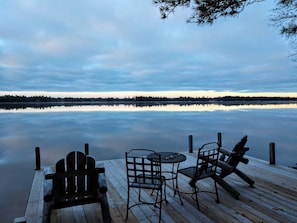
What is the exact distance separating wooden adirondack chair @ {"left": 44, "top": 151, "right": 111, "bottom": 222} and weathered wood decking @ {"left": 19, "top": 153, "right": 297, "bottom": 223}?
39 cm

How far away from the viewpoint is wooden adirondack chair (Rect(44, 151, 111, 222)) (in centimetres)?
279

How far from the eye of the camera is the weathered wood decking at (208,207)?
3.08m

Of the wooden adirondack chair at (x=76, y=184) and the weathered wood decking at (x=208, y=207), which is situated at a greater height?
the wooden adirondack chair at (x=76, y=184)

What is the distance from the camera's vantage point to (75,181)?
300cm

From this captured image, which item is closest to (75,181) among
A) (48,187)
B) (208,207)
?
(48,187)

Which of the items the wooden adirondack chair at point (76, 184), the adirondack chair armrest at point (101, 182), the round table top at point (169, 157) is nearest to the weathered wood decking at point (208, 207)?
the wooden adirondack chair at point (76, 184)

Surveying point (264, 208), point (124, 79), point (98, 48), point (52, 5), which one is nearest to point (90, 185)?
point (264, 208)

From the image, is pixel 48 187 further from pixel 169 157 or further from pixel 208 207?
pixel 208 207

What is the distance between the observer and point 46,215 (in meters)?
2.66

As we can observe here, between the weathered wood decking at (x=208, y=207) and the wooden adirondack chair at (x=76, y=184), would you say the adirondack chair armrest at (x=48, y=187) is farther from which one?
the weathered wood decking at (x=208, y=207)

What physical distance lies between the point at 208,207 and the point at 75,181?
1.99 m

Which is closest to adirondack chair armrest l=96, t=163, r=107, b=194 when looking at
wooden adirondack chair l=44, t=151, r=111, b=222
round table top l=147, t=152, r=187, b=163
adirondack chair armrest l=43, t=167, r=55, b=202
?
wooden adirondack chair l=44, t=151, r=111, b=222

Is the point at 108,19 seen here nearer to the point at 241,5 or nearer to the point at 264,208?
the point at 241,5

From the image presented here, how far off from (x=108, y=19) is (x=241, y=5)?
1099 centimetres
